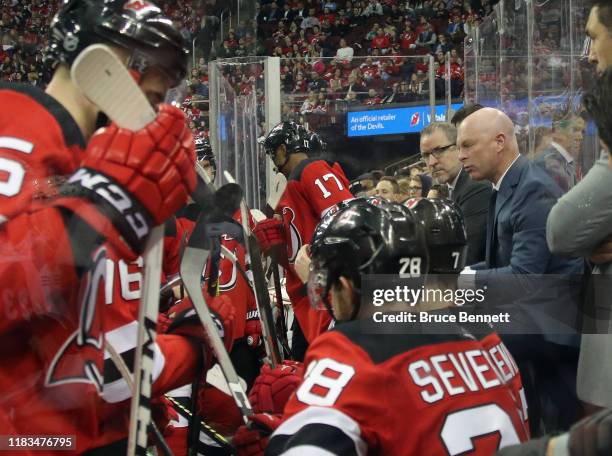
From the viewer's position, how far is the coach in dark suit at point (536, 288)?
1289 millimetres

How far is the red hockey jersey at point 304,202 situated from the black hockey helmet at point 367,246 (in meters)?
0.92

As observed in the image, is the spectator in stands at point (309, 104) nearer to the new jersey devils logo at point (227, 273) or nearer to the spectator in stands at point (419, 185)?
the spectator in stands at point (419, 185)

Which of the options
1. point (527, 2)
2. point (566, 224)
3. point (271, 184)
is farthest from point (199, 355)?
point (527, 2)

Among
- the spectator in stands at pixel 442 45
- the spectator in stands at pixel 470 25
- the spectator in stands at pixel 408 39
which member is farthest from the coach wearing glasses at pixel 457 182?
the spectator in stands at pixel 470 25

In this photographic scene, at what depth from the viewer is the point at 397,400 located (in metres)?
1.01

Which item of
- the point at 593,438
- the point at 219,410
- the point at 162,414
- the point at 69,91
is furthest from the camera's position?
the point at 219,410

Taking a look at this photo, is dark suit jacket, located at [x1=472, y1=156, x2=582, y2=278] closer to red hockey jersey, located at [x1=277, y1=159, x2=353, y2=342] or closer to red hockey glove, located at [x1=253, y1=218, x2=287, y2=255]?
red hockey jersey, located at [x1=277, y1=159, x2=353, y2=342]

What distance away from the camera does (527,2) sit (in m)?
2.49

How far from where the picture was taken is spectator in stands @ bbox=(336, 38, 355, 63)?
251 centimetres

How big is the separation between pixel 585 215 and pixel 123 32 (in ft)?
2.21

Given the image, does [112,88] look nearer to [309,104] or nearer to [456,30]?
[309,104]

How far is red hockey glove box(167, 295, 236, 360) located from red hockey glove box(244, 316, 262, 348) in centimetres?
26

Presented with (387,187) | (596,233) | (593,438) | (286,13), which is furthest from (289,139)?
(593,438)

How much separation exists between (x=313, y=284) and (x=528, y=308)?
12.5 inches
